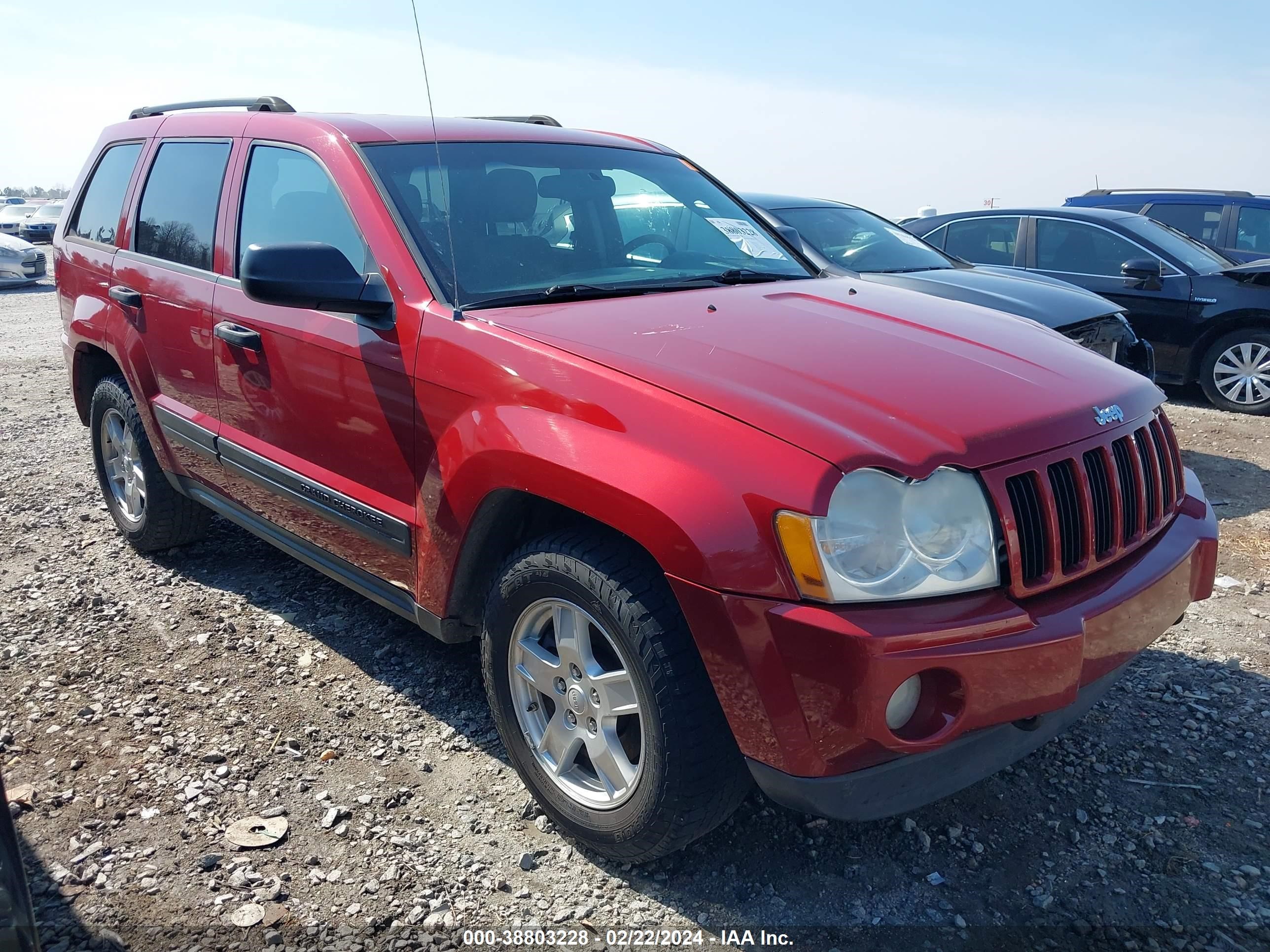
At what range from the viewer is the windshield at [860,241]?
21.1 ft

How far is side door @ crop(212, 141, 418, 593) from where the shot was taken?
9.38ft

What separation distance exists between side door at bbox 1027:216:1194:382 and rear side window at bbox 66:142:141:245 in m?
6.34

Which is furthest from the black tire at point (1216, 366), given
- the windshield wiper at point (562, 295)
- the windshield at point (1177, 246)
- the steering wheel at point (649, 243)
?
the windshield wiper at point (562, 295)

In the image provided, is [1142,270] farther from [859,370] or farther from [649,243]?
[859,370]

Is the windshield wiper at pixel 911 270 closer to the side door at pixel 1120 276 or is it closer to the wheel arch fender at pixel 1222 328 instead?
the side door at pixel 1120 276

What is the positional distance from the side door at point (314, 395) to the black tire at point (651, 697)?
2.08 ft

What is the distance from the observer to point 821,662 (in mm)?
1958

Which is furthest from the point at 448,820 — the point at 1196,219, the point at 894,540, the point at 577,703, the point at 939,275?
the point at 1196,219

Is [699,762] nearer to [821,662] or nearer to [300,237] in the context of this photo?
[821,662]

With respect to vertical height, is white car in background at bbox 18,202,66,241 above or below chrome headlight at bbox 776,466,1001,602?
above

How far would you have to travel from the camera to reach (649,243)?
11.2 feet

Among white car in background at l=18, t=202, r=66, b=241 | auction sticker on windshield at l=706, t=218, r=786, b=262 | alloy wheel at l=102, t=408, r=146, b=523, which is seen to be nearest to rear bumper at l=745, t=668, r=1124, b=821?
auction sticker on windshield at l=706, t=218, r=786, b=262

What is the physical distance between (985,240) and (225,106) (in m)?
6.20

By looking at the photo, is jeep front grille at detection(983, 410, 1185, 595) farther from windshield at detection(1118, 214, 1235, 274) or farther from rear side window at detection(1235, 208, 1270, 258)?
rear side window at detection(1235, 208, 1270, 258)
